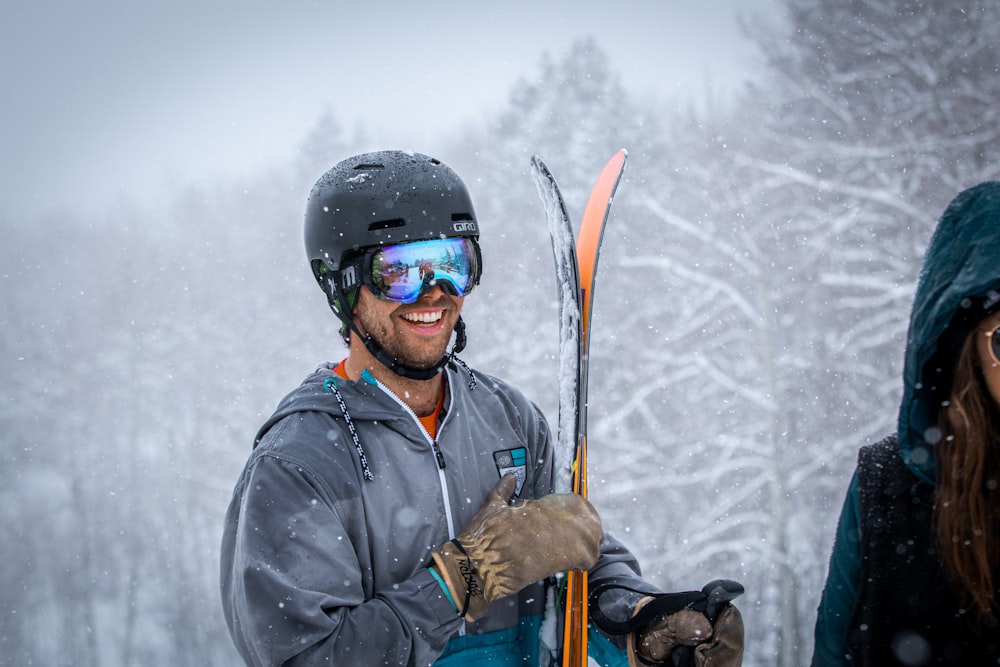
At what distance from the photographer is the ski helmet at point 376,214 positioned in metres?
2.27

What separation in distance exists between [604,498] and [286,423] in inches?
559

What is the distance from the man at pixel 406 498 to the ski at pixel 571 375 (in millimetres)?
90

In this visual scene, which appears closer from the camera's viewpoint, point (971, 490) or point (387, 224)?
point (971, 490)

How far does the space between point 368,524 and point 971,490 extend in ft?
5.16

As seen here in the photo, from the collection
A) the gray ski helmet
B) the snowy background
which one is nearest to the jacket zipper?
the gray ski helmet

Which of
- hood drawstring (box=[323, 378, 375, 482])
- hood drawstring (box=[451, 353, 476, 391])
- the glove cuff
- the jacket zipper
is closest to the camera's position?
the glove cuff

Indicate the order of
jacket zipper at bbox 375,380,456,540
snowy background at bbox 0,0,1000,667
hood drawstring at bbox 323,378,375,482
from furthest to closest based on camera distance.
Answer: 1. snowy background at bbox 0,0,1000,667
2. jacket zipper at bbox 375,380,456,540
3. hood drawstring at bbox 323,378,375,482

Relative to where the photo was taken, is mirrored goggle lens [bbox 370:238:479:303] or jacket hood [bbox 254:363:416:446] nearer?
jacket hood [bbox 254:363:416:446]

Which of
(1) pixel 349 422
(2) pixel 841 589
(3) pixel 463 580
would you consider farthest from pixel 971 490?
(1) pixel 349 422

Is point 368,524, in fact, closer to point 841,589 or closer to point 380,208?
point 380,208

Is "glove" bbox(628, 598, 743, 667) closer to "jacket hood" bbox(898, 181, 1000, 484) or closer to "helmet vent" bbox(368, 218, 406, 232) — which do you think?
"jacket hood" bbox(898, 181, 1000, 484)

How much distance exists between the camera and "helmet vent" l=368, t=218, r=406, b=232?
2.28m

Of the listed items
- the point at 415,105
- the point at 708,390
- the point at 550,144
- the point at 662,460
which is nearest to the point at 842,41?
the point at 550,144

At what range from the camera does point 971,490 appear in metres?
1.62
